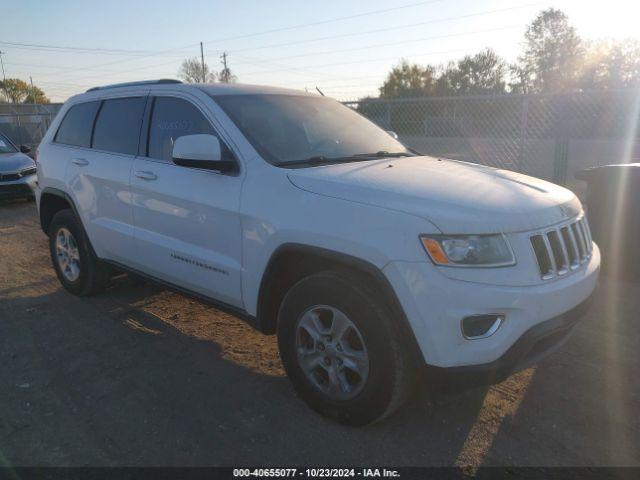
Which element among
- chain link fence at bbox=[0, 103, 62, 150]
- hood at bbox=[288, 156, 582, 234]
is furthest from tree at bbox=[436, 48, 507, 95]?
hood at bbox=[288, 156, 582, 234]

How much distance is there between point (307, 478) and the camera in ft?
8.41

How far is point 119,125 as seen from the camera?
177 inches

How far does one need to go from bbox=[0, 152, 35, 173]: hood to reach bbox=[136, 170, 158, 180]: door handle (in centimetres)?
790

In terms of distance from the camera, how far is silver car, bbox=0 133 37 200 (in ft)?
34.0

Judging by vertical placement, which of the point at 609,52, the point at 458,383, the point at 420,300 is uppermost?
the point at 609,52

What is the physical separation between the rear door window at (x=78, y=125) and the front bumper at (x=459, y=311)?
137 inches

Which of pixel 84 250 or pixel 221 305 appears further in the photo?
pixel 84 250

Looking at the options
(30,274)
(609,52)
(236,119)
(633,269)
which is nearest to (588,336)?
(633,269)

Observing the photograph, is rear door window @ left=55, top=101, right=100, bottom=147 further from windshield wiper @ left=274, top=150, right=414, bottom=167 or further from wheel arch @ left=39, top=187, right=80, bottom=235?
windshield wiper @ left=274, top=150, right=414, bottom=167

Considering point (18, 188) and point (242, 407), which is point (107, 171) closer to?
point (242, 407)

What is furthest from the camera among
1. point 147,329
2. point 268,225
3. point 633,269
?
point 633,269

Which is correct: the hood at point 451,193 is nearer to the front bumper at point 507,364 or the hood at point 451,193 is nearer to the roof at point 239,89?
the front bumper at point 507,364

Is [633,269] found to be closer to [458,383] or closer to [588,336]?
[588,336]

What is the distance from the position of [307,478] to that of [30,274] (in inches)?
183
